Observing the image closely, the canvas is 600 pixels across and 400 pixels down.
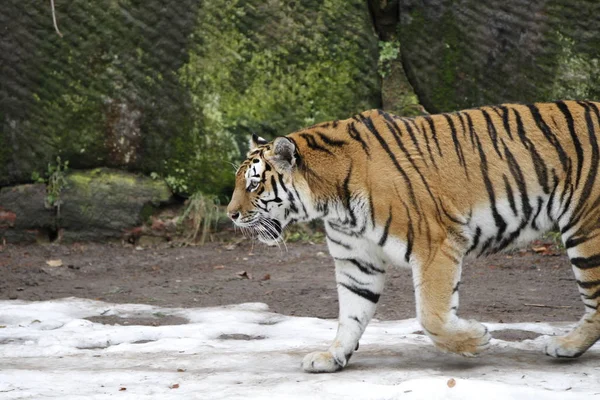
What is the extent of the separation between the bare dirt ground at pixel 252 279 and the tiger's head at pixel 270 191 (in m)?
1.81

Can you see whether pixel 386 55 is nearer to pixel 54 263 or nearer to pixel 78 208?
pixel 78 208

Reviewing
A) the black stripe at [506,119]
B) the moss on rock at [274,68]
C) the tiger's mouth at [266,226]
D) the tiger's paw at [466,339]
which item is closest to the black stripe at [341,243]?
the tiger's mouth at [266,226]

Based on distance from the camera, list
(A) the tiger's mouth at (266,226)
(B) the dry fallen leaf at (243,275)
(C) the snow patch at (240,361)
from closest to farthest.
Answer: (C) the snow patch at (240,361) → (A) the tiger's mouth at (266,226) → (B) the dry fallen leaf at (243,275)

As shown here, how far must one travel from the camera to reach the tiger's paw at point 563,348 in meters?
4.64

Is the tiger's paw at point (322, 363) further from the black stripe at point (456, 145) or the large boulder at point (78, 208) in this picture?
the large boulder at point (78, 208)

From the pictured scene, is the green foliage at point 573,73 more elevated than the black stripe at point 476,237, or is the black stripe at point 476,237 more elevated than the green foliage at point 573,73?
the green foliage at point 573,73

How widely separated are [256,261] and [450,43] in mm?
2944

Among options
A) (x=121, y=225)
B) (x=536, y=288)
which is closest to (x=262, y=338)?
(x=536, y=288)

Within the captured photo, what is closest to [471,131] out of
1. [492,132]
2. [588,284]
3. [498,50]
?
[492,132]

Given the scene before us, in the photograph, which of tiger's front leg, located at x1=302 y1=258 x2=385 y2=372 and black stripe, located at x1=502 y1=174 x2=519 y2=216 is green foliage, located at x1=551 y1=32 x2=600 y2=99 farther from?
tiger's front leg, located at x1=302 y1=258 x2=385 y2=372

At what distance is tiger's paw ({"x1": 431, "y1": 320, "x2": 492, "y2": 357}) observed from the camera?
436cm

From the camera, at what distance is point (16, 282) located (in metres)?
7.70

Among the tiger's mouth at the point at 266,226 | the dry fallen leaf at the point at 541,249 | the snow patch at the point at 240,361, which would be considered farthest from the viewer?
the dry fallen leaf at the point at 541,249

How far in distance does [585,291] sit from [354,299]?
1.21 meters
